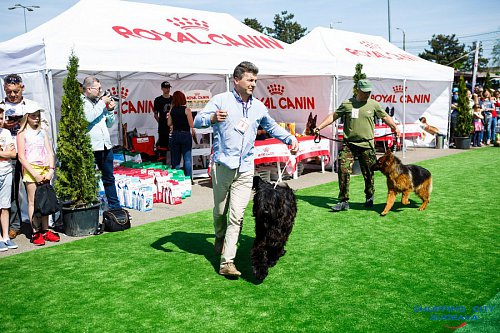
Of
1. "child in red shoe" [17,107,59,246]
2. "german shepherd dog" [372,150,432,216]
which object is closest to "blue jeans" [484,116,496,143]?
"german shepherd dog" [372,150,432,216]

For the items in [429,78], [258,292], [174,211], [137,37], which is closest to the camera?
[258,292]

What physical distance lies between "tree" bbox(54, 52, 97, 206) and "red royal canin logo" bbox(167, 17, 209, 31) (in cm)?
371

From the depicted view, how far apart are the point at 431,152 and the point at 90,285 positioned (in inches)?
499

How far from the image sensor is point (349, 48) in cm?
1230

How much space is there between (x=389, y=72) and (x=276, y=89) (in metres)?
3.18

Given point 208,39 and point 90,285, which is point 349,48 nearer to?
point 208,39

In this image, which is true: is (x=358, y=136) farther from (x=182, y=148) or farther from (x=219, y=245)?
(x=182, y=148)

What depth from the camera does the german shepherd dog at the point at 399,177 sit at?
654cm

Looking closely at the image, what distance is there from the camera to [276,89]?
12.6 meters

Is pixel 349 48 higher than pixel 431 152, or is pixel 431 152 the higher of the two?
pixel 349 48

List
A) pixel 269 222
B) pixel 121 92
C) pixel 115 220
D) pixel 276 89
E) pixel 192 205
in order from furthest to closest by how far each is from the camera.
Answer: pixel 276 89 → pixel 121 92 → pixel 192 205 → pixel 115 220 → pixel 269 222

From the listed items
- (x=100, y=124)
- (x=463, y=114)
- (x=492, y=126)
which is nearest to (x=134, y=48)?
(x=100, y=124)

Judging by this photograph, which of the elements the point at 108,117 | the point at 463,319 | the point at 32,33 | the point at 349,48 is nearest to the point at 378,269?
the point at 463,319

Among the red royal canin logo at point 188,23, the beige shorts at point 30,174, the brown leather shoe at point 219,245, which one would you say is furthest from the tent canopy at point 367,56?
the beige shorts at point 30,174
